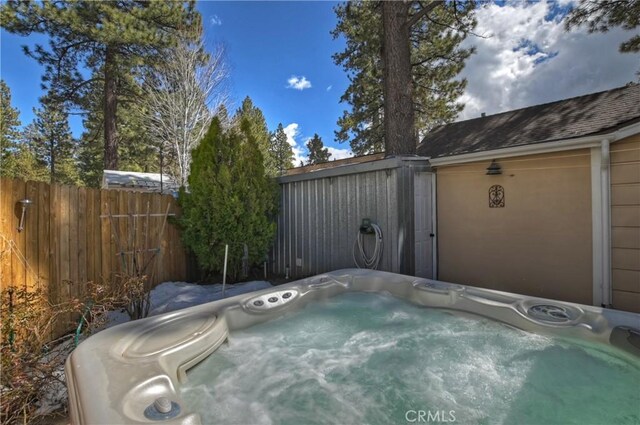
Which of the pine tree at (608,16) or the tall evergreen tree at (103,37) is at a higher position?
the tall evergreen tree at (103,37)

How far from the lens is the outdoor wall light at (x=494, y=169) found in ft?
A: 13.1

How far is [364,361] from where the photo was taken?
230 cm

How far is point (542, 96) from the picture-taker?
6.44 metres

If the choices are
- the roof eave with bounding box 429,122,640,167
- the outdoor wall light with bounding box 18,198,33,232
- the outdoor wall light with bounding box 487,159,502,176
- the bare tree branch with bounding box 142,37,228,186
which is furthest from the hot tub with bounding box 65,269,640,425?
the bare tree branch with bounding box 142,37,228,186

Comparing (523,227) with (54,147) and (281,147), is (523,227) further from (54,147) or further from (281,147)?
(54,147)

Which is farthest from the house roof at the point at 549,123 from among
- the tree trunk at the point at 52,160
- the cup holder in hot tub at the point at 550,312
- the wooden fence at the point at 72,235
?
the tree trunk at the point at 52,160

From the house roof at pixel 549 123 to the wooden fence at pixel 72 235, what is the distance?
14.7 feet

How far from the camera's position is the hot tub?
1.62m

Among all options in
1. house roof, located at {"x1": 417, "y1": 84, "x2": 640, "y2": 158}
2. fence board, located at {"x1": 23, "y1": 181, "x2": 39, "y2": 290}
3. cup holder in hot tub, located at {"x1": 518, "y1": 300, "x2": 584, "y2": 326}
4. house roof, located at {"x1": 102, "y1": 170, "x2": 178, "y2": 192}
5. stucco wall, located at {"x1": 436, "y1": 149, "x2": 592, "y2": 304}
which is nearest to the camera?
cup holder in hot tub, located at {"x1": 518, "y1": 300, "x2": 584, "y2": 326}

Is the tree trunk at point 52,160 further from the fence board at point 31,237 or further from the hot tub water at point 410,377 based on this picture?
the hot tub water at point 410,377

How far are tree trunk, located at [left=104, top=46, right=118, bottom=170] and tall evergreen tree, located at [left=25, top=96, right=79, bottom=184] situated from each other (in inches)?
→ 418

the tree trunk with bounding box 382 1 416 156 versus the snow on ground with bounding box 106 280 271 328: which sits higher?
the tree trunk with bounding box 382 1 416 156

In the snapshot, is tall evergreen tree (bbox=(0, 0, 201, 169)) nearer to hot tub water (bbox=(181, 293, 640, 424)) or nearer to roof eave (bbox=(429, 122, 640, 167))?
roof eave (bbox=(429, 122, 640, 167))

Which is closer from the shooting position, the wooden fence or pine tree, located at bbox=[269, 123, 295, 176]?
the wooden fence
